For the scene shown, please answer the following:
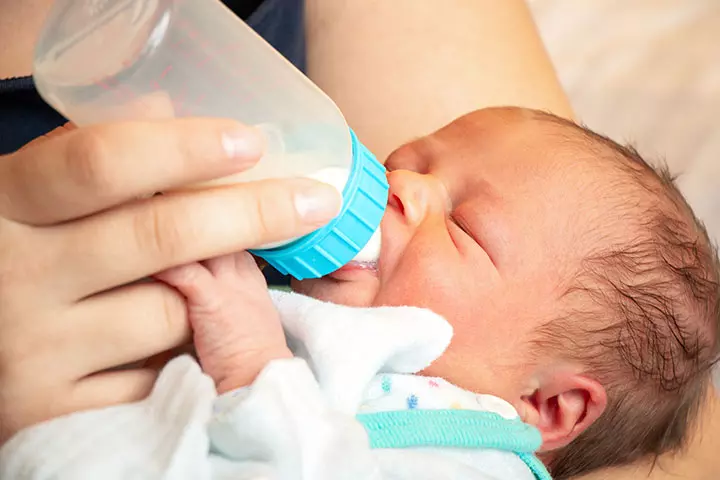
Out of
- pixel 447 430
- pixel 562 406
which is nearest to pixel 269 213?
pixel 447 430

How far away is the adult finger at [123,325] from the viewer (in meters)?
0.61

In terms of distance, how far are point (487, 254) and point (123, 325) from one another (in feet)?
1.49

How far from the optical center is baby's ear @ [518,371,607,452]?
87 centimetres

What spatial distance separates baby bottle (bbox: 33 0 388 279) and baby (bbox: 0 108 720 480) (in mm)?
97

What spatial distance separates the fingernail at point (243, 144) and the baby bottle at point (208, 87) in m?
0.05

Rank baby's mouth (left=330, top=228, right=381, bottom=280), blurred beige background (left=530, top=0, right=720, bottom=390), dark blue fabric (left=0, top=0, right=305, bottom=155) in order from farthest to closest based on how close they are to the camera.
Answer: blurred beige background (left=530, top=0, right=720, bottom=390), dark blue fabric (left=0, top=0, right=305, bottom=155), baby's mouth (left=330, top=228, right=381, bottom=280)

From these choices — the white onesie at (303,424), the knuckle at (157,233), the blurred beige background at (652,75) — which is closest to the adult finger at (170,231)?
the knuckle at (157,233)

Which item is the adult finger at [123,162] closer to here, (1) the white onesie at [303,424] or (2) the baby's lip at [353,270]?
(1) the white onesie at [303,424]

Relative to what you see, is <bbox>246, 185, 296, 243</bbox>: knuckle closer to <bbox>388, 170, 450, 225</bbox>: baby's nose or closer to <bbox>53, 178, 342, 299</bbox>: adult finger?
<bbox>53, 178, 342, 299</bbox>: adult finger

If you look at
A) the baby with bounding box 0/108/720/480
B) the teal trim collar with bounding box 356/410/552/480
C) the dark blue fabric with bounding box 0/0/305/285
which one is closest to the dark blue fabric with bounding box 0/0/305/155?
the dark blue fabric with bounding box 0/0/305/285

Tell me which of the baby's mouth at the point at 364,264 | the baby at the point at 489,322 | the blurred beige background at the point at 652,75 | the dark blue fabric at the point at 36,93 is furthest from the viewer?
the blurred beige background at the point at 652,75

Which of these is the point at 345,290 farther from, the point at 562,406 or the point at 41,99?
the point at 41,99

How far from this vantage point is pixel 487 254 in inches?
34.8

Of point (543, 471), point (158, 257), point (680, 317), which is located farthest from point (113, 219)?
point (680, 317)
